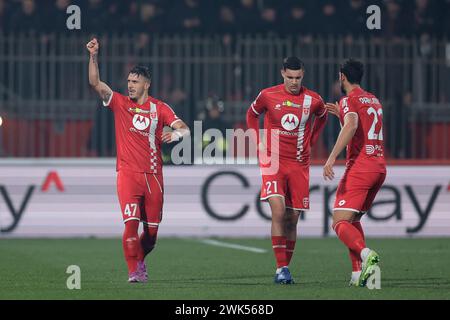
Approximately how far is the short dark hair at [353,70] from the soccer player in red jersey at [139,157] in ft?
5.38

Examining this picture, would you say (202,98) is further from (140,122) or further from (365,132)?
(365,132)

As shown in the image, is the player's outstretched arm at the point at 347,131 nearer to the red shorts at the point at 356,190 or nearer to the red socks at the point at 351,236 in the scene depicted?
the red shorts at the point at 356,190

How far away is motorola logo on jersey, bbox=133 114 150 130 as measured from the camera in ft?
37.2

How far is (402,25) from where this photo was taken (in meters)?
20.5

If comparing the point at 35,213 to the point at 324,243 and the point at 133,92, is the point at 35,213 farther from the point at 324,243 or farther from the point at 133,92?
the point at 133,92

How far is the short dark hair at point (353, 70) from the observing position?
10867mm

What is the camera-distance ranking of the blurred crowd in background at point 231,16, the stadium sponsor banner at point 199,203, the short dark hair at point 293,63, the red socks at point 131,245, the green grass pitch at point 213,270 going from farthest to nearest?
the blurred crowd in background at point 231,16 < the stadium sponsor banner at point 199,203 < the short dark hair at point 293,63 < the red socks at point 131,245 < the green grass pitch at point 213,270

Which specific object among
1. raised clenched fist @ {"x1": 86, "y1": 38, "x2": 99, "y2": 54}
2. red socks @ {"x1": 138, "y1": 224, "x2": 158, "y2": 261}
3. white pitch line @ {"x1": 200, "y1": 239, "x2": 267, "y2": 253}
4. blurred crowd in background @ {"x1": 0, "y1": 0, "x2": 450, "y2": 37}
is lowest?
white pitch line @ {"x1": 200, "y1": 239, "x2": 267, "y2": 253}

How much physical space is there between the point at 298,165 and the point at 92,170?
7.40 m

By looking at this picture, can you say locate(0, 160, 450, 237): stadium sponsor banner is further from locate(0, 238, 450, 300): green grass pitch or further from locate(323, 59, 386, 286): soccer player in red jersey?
locate(323, 59, 386, 286): soccer player in red jersey

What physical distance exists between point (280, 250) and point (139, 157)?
1.63 meters

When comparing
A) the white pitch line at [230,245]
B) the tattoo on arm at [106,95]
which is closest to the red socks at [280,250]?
the tattoo on arm at [106,95]

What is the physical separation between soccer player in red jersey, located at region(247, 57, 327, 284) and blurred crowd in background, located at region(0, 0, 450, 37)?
28.5 ft

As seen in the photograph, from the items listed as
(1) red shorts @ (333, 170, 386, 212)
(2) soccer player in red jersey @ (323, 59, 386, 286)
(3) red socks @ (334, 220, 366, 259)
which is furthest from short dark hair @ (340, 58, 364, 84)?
(3) red socks @ (334, 220, 366, 259)
